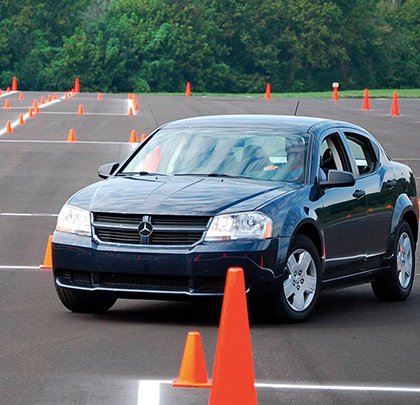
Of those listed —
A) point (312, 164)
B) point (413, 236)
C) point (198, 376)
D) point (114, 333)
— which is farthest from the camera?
point (413, 236)

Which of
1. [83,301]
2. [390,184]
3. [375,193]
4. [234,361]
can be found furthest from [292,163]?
[234,361]

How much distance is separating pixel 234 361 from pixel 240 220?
11.1ft

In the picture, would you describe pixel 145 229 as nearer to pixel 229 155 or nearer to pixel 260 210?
pixel 260 210

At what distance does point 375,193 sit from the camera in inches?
469

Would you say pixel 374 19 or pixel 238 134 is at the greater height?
pixel 238 134

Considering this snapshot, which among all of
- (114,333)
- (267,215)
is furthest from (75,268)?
(267,215)

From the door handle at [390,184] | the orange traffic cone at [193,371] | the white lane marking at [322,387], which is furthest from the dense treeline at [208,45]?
the orange traffic cone at [193,371]

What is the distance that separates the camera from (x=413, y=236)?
1271 centimetres

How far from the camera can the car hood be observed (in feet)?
33.4

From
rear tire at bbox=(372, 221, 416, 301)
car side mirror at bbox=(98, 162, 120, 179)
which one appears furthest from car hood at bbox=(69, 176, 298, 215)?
rear tire at bbox=(372, 221, 416, 301)

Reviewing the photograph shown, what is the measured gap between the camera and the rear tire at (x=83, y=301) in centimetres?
1066

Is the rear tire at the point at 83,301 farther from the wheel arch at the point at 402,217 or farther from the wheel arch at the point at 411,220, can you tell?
the wheel arch at the point at 411,220

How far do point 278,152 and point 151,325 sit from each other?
1.94 m

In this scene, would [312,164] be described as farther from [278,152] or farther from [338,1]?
[338,1]
